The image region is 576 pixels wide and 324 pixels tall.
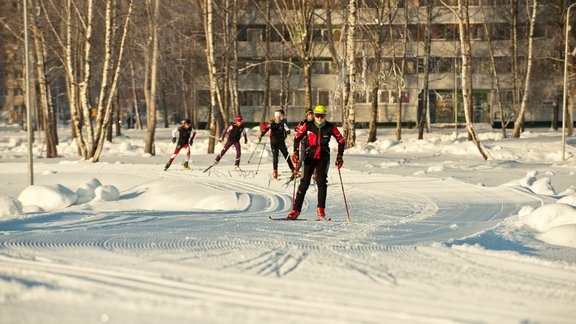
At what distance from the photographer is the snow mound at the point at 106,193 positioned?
14.6m

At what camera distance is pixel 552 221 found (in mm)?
9578

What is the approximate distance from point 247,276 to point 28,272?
1.90 meters

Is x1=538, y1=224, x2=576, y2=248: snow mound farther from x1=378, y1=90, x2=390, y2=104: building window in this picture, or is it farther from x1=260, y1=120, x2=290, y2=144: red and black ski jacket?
x1=378, y1=90, x2=390, y2=104: building window

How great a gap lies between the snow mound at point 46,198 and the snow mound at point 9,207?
238cm

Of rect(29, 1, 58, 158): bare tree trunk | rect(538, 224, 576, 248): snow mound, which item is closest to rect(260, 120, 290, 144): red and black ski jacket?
rect(538, 224, 576, 248): snow mound

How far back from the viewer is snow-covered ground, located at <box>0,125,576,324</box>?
17.2ft

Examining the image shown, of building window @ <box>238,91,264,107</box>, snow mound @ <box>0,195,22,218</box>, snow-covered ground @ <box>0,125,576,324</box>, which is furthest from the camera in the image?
building window @ <box>238,91,264,107</box>

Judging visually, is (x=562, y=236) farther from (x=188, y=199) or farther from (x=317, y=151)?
(x=188, y=199)

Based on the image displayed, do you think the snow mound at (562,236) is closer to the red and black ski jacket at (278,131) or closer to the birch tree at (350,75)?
the red and black ski jacket at (278,131)

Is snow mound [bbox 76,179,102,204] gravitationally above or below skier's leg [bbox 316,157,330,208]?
below

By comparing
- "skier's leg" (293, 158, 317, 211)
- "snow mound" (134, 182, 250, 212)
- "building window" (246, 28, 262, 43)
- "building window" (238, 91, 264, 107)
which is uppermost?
"building window" (246, 28, 262, 43)

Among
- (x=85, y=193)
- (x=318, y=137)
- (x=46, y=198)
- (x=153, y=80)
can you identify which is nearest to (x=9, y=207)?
(x=46, y=198)

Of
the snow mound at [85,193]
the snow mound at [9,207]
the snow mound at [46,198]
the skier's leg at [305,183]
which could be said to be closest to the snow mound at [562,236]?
the skier's leg at [305,183]

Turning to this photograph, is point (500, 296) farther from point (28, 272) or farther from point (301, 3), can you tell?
point (301, 3)
